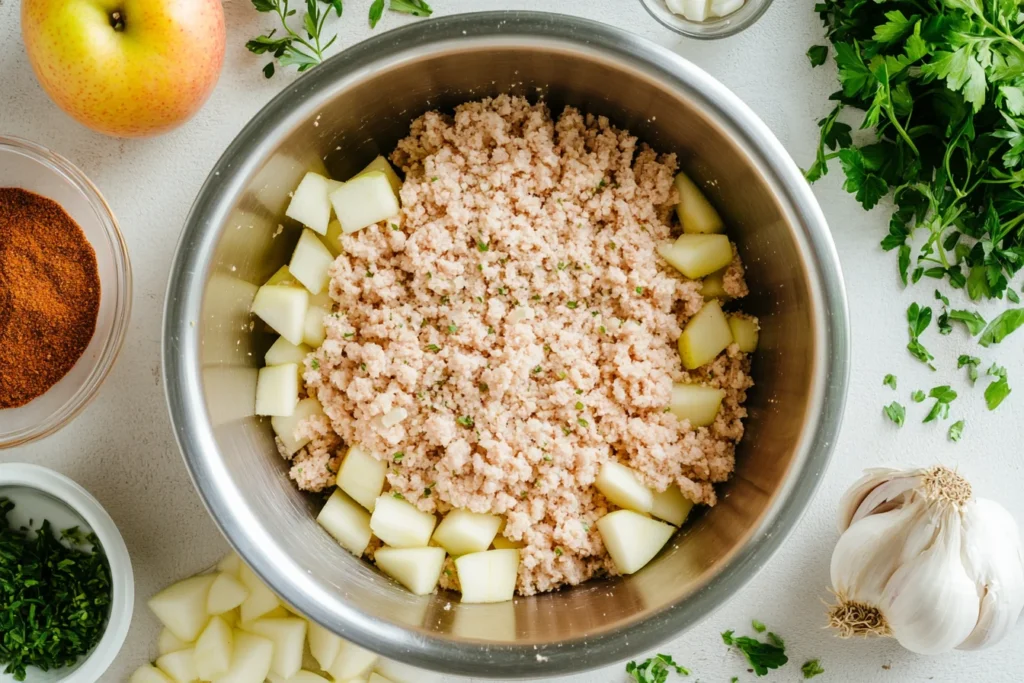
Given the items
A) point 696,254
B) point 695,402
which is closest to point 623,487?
point 695,402

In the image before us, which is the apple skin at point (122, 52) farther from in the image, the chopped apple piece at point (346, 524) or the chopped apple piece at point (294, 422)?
the chopped apple piece at point (346, 524)

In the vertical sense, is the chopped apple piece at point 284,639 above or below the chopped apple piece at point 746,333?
below

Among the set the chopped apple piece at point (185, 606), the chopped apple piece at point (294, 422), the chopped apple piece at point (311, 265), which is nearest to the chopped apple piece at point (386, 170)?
the chopped apple piece at point (311, 265)

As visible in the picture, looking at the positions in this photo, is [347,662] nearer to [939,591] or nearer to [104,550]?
[104,550]

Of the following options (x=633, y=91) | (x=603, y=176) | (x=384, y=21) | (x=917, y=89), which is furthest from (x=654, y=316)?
(x=384, y=21)

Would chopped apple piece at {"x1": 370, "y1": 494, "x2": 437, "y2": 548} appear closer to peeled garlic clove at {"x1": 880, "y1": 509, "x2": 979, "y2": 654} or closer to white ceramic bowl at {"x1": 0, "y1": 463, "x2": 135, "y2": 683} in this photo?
white ceramic bowl at {"x1": 0, "y1": 463, "x2": 135, "y2": 683}

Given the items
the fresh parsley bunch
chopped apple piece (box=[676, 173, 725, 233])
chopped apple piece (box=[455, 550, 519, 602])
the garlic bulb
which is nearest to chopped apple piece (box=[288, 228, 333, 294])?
chopped apple piece (box=[455, 550, 519, 602])
